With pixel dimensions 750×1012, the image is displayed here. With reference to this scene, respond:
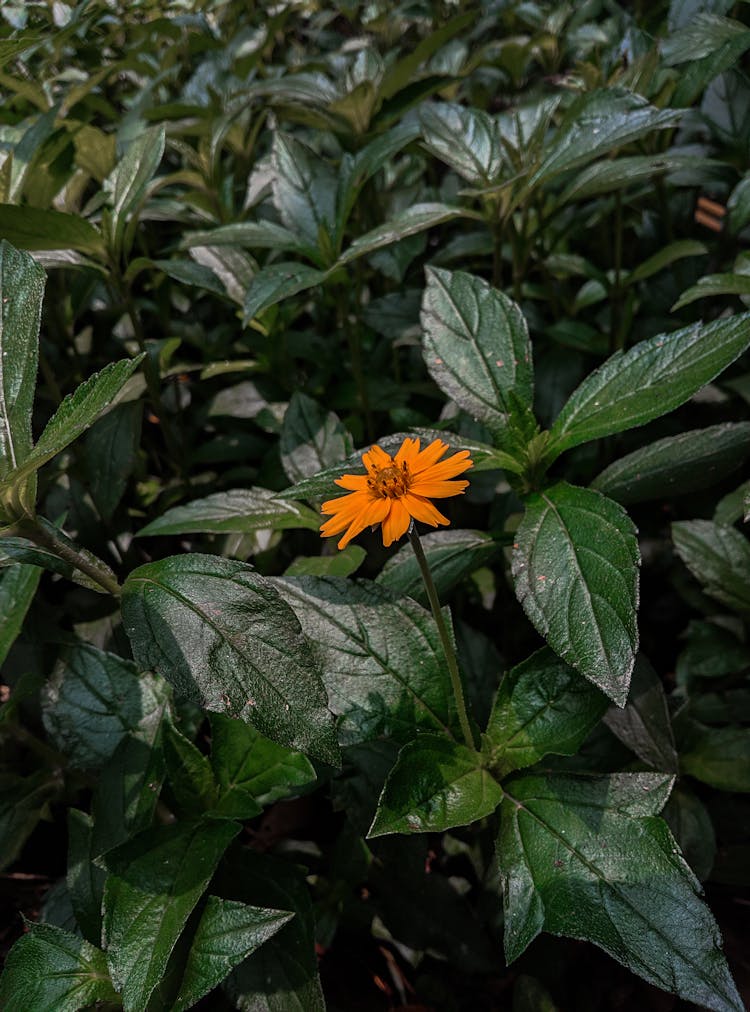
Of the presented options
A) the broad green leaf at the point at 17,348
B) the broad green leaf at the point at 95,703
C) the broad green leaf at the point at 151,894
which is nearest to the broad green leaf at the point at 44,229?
the broad green leaf at the point at 17,348

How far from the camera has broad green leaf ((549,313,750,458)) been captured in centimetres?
94

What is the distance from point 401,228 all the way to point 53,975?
1092mm

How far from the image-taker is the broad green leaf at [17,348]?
0.92 metres

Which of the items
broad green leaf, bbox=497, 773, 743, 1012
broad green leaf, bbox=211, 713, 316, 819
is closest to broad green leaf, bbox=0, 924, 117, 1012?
broad green leaf, bbox=211, 713, 316, 819

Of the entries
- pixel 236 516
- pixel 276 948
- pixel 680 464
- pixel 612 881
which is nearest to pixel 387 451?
pixel 236 516

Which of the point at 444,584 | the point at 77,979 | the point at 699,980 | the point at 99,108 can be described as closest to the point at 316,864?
the point at 77,979

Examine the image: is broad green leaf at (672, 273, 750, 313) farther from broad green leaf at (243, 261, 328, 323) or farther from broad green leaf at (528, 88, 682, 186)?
broad green leaf at (243, 261, 328, 323)

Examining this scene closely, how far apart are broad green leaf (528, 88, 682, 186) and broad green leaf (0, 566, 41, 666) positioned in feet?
3.05

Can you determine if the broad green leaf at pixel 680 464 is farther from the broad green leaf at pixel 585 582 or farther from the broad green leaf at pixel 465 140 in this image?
the broad green leaf at pixel 465 140

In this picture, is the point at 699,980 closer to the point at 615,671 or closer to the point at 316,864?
the point at 615,671

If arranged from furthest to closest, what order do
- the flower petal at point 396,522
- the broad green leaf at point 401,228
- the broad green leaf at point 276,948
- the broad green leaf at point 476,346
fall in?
the broad green leaf at point 401,228
the broad green leaf at point 476,346
the broad green leaf at point 276,948
the flower petal at point 396,522

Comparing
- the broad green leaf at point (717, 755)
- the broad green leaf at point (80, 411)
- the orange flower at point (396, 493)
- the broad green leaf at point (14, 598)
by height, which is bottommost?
the broad green leaf at point (717, 755)

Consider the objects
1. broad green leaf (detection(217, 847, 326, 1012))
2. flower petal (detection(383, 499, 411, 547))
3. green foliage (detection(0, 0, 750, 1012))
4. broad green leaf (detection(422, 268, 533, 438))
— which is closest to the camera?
flower petal (detection(383, 499, 411, 547))

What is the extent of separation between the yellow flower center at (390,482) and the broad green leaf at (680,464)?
39 centimetres
